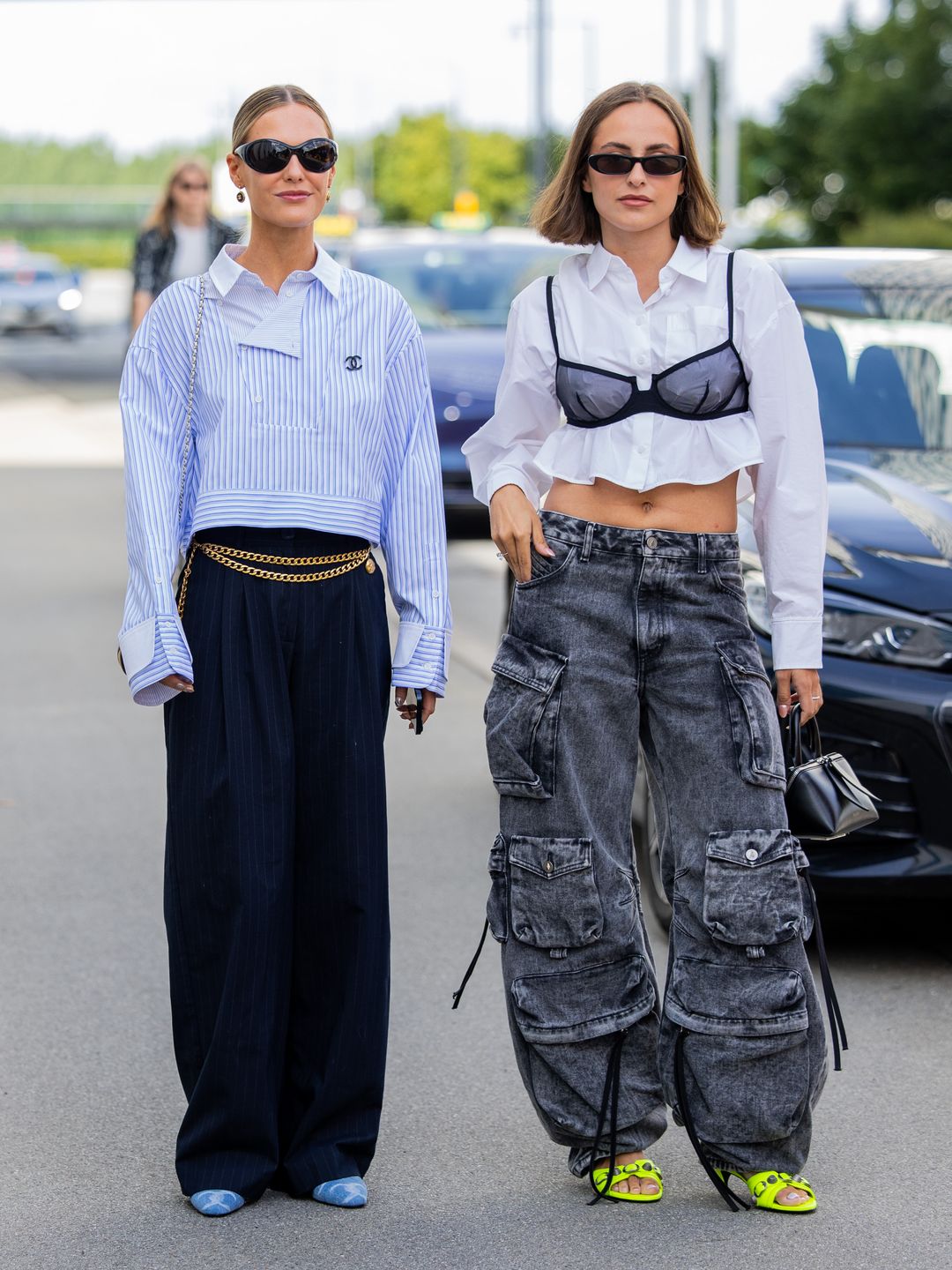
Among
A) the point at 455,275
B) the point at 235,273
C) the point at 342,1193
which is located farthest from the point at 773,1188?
the point at 455,275

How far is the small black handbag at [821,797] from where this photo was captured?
366cm

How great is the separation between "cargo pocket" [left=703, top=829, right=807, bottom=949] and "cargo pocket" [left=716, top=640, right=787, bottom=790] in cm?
10

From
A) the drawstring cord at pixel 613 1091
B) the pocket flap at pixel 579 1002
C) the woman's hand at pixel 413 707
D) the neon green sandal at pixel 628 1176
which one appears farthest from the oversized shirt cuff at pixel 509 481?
the neon green sandal at pixel 628 1176

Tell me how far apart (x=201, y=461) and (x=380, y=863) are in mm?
782

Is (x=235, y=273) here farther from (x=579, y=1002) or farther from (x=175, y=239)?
(x=175, y=239)

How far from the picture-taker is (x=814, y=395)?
360 centimetres

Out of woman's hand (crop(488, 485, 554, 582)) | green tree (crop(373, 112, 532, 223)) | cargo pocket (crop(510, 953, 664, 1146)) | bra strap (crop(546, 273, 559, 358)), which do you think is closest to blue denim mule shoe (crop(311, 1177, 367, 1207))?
cargo pocket (crop(510, 953, 664, 1146))

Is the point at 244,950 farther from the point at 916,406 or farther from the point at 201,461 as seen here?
the point at 916,406

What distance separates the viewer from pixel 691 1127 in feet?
11.9

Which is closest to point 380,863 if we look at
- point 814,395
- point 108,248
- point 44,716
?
point 814,395

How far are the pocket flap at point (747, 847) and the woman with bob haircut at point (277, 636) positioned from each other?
588mm

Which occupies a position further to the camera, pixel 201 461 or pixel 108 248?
pixel 108 248

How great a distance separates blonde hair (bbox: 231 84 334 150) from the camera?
3635 mm

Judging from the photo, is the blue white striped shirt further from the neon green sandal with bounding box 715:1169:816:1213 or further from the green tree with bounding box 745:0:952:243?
the green tree with bounding box 745:0:952:243
